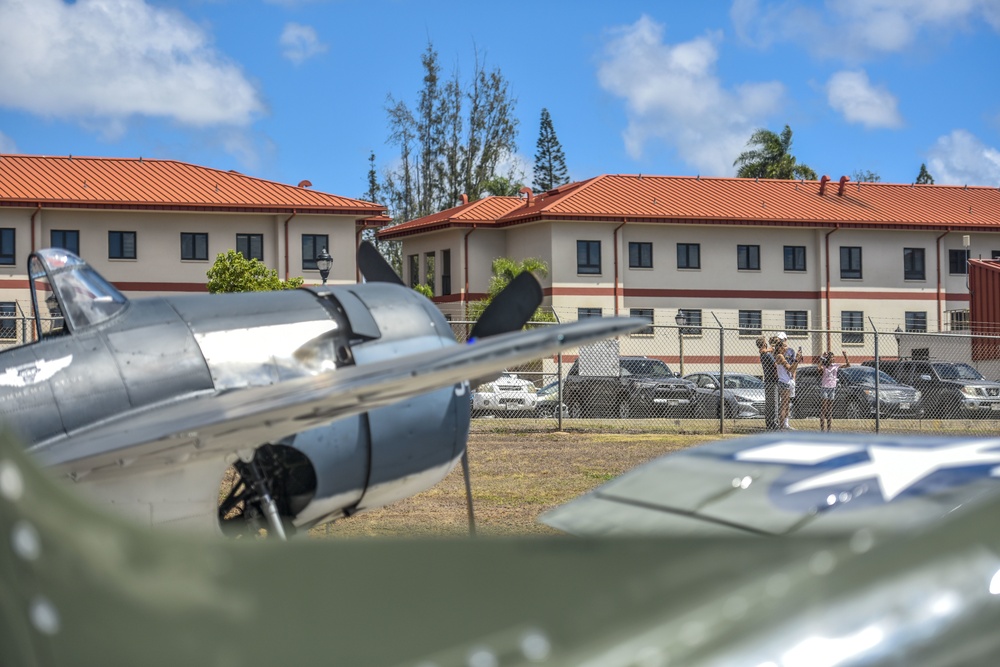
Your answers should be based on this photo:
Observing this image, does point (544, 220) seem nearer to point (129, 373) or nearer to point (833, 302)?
point (833, 302)

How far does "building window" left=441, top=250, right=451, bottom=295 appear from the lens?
140ft

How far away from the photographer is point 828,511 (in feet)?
6.56

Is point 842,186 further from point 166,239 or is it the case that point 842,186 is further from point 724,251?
point 166,239

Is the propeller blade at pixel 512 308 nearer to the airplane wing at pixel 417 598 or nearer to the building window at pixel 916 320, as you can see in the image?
the airplane wing at pixel 417 598

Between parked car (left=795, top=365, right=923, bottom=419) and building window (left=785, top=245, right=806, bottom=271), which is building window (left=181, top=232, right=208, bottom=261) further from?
parked car (left=795, top=365, right=923, bottom=419)

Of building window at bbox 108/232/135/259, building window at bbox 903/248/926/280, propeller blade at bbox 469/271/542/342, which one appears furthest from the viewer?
building window at bbox 903/248/926/280

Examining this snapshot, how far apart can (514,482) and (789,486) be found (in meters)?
8.98

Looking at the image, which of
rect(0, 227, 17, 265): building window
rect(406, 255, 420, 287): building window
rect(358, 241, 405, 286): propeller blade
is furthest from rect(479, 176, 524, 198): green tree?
rect(358, 241, 405, 286): propeller blade

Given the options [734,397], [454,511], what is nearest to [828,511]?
[454,511]

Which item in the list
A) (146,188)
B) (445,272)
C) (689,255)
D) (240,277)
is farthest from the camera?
(445,272)

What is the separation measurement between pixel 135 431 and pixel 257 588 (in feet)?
9.66

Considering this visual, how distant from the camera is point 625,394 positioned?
19188mm

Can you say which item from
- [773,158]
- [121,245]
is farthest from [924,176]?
[121,245]

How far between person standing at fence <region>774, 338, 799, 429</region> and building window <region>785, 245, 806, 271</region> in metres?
25.8
